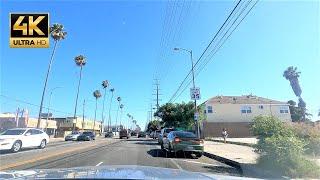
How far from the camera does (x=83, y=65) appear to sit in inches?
3324

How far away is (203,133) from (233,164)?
50.6m

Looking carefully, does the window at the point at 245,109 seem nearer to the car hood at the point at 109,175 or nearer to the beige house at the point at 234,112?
the beige house at the point at 234,112

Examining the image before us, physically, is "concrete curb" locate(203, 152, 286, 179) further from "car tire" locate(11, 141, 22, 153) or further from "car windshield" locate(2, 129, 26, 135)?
"car windshield" locate(2, 129, 26, 135)

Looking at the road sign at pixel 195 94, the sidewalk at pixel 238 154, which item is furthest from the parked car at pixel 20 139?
the road sign at pixel 195 94

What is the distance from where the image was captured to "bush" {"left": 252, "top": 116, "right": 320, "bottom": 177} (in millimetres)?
14165

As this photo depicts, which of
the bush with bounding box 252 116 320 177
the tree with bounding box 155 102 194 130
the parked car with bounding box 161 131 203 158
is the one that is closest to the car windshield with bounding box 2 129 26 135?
the parked car with bounding box 161 131 203 158

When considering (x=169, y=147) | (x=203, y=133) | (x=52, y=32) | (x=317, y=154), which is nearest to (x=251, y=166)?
(x=317, y=154)

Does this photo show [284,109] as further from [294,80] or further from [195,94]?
Answer: [195,94]

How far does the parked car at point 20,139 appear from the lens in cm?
2458

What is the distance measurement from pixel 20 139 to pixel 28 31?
775 cm

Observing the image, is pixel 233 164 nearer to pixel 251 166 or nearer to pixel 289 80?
pixel 251 166

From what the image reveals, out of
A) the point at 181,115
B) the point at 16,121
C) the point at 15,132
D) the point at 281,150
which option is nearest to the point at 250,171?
the point at 281,150

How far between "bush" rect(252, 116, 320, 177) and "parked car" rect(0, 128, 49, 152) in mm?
14670

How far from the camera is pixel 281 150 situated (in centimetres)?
1514
